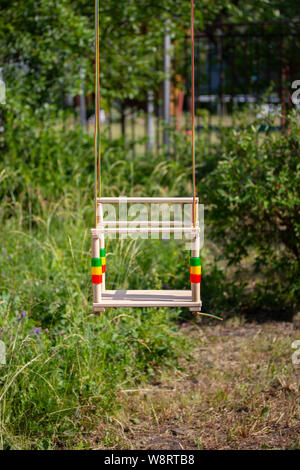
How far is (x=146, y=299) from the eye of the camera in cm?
283

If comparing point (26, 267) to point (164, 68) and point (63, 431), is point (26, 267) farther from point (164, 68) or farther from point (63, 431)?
point (164, 68)

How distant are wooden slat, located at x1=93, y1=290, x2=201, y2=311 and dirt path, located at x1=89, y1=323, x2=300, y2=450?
83cm

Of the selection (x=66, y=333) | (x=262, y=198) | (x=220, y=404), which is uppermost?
(x=262, y=198)

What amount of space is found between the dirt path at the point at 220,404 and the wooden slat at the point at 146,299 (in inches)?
32.5

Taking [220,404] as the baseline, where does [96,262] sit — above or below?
above

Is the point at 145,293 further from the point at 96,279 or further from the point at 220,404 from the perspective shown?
the point at 220,404

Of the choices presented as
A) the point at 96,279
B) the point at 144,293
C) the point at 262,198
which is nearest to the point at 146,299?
the point at 144,293

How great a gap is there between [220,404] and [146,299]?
117 centimetres

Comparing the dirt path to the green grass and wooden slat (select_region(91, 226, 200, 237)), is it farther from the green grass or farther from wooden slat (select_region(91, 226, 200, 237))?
wooden slat (select_region(91, 226, 200, 237))

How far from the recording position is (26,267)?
462cm

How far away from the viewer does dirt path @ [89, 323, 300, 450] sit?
329 cm

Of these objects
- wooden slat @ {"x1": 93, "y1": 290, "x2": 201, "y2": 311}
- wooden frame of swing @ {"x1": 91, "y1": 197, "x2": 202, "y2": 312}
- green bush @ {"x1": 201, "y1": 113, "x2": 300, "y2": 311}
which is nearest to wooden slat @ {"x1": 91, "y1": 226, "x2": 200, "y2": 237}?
wooden frame of swing @ {"x1": 91, "y1": 197, "x2": 202, "y2": 312}

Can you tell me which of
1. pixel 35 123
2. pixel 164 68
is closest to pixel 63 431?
pixel 35 123
